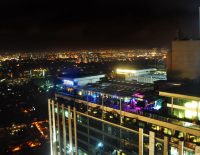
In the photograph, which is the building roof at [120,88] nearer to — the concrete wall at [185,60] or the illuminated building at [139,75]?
the concrete wall at [185,60]

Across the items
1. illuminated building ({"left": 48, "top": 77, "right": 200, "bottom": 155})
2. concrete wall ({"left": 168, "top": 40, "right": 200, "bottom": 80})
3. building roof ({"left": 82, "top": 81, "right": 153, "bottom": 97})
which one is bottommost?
illuminated building ({"left": 48, "top": 77, "right": 200, "bottom": 155})

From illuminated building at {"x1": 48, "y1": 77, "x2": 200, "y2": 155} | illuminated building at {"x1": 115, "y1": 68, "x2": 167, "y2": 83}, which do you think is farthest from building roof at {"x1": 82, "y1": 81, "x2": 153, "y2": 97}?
illuminated building at {"x1": 115, "y1": 68, "x2": 167, "y2": 83}

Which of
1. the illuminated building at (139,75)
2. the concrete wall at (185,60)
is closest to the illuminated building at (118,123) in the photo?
the concrete wall at (185,60)

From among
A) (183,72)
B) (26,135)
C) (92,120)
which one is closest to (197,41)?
(183,72)

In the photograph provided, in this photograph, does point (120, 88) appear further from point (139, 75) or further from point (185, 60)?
point (139, 75)

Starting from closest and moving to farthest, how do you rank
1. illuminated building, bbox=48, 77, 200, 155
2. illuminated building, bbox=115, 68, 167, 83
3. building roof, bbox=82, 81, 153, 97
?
illuminated building, bbox=48, 77, 200, 155, building roof, bbox=82, 81, 153, 97, illuminated building, bbox=115, 68, 167, 83

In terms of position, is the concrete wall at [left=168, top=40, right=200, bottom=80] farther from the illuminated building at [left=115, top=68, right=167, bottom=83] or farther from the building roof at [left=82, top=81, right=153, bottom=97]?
the illuminated building at [left=115, top=68, right=167, bottom=83]

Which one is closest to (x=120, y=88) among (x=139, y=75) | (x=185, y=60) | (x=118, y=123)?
(x=118, y=123)
